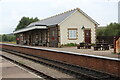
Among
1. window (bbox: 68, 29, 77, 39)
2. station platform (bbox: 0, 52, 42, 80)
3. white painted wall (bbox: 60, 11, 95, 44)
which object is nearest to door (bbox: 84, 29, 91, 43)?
white painted wall (bbox: 60, 11, 95, 44)

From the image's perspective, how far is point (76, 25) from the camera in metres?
24.8

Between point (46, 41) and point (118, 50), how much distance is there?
1560cm

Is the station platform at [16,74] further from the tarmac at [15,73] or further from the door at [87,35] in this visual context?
the door at [87,35]

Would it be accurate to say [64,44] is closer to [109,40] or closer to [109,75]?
[109,40]

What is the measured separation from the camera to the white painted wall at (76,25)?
948 inches

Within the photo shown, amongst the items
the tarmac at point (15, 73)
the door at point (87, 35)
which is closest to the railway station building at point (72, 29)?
the door at point (87, 35)

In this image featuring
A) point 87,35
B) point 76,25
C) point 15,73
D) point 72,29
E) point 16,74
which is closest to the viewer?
point 16,74

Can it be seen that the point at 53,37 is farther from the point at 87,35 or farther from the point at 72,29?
the point at 87,35

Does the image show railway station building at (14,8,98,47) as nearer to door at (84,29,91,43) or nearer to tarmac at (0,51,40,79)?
door at (84,29,91,43)

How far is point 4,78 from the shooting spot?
837 centimetres

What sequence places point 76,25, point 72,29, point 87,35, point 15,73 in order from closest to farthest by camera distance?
point 15,73 → point 72,29 → point 76,25 → point 87,35

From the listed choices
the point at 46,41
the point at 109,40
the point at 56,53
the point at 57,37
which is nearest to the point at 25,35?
the point at 46,41

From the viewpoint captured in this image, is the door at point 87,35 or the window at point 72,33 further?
the door at point 87,35

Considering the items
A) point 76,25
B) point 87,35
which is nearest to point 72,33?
point 76,25
